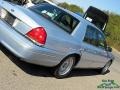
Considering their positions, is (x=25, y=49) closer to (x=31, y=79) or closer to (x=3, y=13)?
(x=31, y=79)

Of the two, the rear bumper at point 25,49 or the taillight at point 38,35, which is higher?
the taillight at point 38,35

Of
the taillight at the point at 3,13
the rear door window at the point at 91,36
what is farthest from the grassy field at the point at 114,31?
the taillight at the point at 3,13

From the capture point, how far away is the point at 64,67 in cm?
822

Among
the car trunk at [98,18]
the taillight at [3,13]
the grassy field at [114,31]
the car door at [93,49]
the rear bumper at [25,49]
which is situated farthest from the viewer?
the grassy field at [114,31]

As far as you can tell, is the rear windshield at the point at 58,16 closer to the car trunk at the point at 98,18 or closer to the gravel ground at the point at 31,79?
the gravel ground at the point at 31,79

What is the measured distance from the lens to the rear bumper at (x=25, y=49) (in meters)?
6.88

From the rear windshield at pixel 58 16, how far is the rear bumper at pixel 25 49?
89 centimetres

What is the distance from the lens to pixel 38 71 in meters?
8.22

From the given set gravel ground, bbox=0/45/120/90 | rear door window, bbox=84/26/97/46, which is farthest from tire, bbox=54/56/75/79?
rear door window, bbox=84/26/97/46

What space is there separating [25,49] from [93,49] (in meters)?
2.66

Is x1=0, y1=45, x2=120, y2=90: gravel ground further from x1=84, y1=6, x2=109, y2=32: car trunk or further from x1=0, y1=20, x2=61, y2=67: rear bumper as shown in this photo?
x1=84, y1=6, x2=109, y2=32: car trunk

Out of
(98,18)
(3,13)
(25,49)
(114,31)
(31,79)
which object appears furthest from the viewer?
(114,31)

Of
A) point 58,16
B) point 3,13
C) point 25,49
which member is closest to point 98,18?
point 58,16

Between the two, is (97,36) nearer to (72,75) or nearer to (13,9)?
(72,75)
